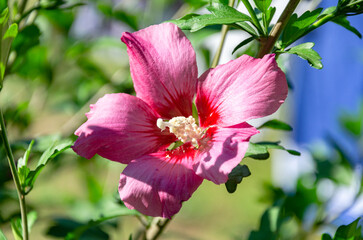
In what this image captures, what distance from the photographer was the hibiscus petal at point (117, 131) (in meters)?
0.53

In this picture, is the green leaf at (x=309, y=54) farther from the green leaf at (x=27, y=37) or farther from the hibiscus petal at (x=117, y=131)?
the green leaf at (x=27, y=37)

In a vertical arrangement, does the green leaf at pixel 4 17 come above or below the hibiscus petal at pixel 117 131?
above

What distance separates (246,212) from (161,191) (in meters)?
3.26

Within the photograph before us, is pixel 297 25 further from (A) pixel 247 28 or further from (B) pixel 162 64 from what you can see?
(B) pixel 162 64

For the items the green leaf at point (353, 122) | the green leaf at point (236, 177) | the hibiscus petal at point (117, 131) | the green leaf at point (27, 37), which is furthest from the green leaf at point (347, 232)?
the green leaf at point (353, 122)

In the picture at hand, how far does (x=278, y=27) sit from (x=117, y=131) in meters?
0.23

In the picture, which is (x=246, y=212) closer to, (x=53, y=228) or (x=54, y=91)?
(x=54, y=91)

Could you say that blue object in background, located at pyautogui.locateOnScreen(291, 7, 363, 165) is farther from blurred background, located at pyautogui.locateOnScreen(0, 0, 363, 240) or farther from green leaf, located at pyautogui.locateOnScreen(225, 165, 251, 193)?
green leaf, located at pyautogui.locateOnScreen(225, 165, 251, 193)

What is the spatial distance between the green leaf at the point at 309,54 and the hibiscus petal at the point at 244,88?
38 mm

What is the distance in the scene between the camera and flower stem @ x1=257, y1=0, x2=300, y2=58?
1.78 ft

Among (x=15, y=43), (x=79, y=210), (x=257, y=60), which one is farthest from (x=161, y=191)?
(x=79, y=210)

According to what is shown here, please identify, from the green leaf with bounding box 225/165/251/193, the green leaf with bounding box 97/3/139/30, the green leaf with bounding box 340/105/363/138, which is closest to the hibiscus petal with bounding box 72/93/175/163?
the green leaf with bounding box 225/165/251/193

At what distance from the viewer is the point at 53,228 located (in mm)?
923

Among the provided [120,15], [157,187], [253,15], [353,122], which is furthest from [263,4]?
[353,122]
